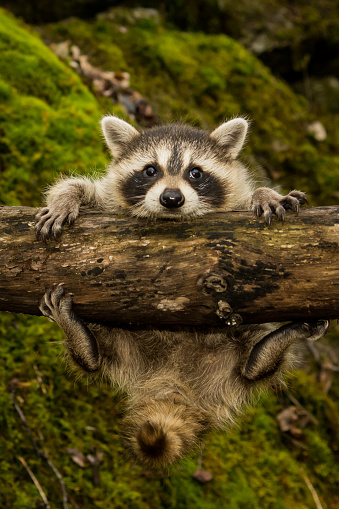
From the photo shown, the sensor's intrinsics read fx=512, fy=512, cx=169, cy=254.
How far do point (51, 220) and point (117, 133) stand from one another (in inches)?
65.1

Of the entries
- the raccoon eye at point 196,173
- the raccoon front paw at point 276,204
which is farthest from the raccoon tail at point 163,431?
the raccoon eye at point 196,173

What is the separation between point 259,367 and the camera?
135 inches

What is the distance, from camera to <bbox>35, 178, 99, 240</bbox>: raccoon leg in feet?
9.71

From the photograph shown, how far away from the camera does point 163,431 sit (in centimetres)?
332

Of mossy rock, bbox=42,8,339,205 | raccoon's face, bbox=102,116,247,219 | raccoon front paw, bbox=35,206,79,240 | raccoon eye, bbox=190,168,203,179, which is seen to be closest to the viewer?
raccoon front paw, bbox=35,206,79,240

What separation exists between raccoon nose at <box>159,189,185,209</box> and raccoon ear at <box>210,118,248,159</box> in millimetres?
1175

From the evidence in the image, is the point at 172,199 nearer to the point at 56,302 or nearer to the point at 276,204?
the point at 276,204

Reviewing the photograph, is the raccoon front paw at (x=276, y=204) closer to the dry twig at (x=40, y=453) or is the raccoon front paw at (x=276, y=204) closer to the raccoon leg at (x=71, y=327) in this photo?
the raccoon leg at (x=71, y=327)

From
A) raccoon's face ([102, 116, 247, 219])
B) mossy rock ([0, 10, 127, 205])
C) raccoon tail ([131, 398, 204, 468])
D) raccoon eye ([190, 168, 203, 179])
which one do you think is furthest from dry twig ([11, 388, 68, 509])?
raccoon eye ([190, 168, 203, 179])

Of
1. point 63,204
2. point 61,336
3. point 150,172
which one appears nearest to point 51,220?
point 63,204

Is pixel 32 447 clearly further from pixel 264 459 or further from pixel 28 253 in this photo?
pixel 264 459

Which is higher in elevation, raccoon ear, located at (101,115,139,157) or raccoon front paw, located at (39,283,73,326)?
raccoon ear, located at (101,115,139,157)

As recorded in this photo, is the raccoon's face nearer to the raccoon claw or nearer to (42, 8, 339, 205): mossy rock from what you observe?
the raccoon claw

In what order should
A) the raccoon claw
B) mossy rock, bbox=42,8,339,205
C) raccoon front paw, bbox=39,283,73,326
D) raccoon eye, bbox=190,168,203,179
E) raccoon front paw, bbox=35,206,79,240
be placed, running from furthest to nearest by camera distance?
mossy rock, bbox=42,8,339,205
raccoon eye, bbox=190,168,203,179
the raccoon claw
raccoon front paw, bbox=35,206,79,240
raccoon front paw, bbox=39,283,73,326
